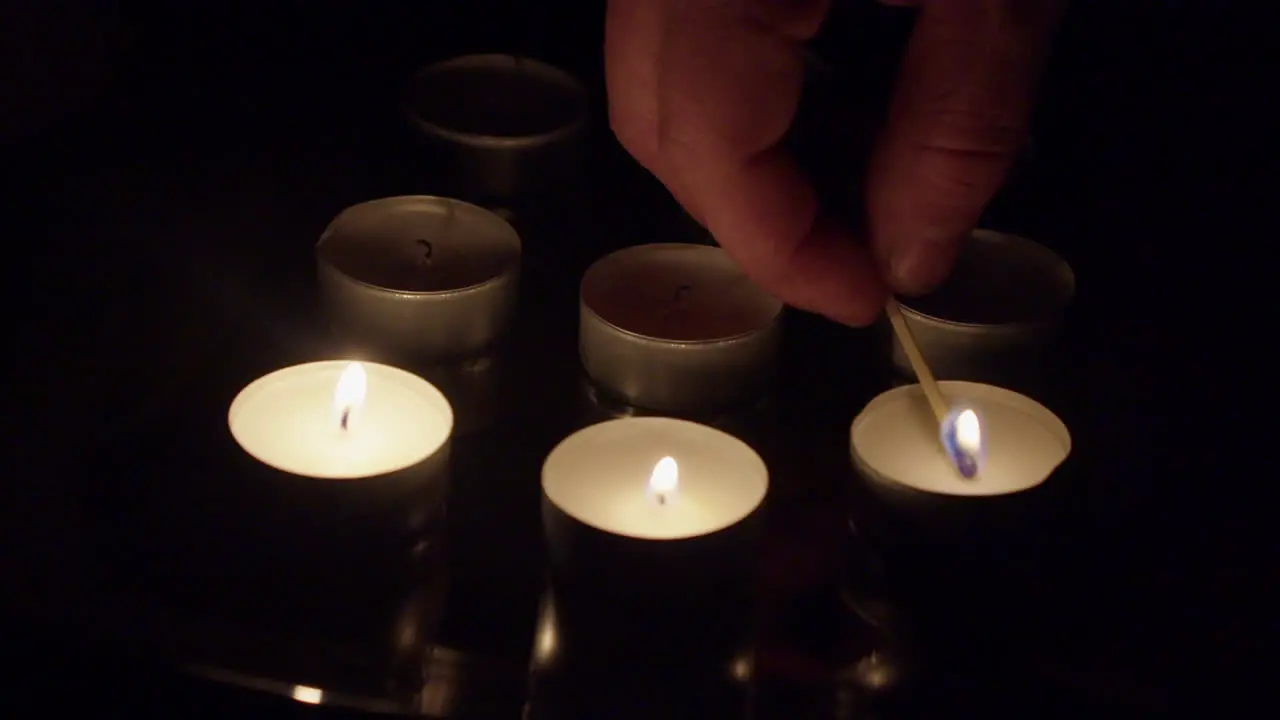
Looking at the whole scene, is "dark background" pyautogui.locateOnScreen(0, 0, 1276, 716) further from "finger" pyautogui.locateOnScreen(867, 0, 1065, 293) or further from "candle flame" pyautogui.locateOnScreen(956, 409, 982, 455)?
"finger" pyautogui.locateOnScreen(867, 0, 1065, 293)

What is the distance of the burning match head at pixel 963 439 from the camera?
3.08 ft

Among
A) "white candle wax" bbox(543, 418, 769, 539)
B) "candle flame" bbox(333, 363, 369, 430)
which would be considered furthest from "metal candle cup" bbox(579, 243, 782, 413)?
"candle flame" bbox(333, 363, 369, 430)

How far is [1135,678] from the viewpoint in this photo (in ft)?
2.77

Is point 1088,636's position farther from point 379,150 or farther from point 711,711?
point 379,150

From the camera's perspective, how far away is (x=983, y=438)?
39.0 inches

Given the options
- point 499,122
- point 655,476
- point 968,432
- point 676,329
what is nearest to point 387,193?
point 499,122

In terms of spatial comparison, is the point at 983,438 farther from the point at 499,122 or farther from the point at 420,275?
the point at 499,122

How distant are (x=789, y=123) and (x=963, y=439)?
25cm

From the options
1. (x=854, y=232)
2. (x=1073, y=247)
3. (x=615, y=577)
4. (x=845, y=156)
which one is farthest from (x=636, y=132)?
(x=1073, y=247)

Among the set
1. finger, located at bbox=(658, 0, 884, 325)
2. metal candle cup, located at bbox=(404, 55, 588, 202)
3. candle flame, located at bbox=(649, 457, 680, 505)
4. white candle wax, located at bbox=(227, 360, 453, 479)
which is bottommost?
white candle wax, located at bbox=(227, 360, 453, 479)

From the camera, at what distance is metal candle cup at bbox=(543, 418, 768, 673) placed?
2.63 feet

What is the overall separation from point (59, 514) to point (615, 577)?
0.36m

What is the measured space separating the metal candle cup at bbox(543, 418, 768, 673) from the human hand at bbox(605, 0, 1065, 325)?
0.13 m

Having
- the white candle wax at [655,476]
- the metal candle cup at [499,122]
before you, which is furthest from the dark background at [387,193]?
the white candle wax at [655,476]
